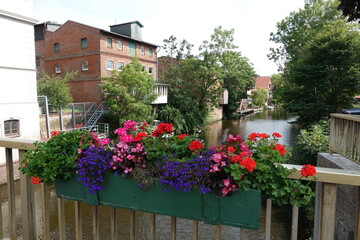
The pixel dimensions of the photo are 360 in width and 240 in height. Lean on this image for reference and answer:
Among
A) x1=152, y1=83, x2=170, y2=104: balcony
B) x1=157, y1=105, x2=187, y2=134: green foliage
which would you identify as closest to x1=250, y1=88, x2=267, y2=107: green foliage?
x1=157, y1=105, x2=187, y2=134: green foliage

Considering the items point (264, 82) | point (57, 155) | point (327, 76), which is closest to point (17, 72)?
point (57, 155)

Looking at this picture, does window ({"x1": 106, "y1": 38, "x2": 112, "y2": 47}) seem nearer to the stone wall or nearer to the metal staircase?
the metal staircase

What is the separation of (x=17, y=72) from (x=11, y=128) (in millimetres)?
2565

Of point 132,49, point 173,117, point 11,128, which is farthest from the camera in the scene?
point 173,117

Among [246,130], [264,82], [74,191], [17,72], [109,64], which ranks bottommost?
[246,130]

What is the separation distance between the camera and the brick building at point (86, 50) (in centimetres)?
2106

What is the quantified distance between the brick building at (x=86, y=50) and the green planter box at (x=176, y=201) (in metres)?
20.5

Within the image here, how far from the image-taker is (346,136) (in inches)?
150

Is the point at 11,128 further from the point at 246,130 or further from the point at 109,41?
the point at 246,130

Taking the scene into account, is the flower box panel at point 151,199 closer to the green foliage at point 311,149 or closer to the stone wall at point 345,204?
the stone wall at point 345,204

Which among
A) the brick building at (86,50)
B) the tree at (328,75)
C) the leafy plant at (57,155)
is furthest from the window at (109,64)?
the leafy plant at (57,155)

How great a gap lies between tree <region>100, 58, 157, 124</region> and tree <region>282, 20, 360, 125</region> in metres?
10.1

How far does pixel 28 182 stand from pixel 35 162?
1.60 feet

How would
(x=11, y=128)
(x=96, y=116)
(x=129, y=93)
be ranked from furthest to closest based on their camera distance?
(x=96, y=116), (x=129, y=93), (x=11, y=128)
